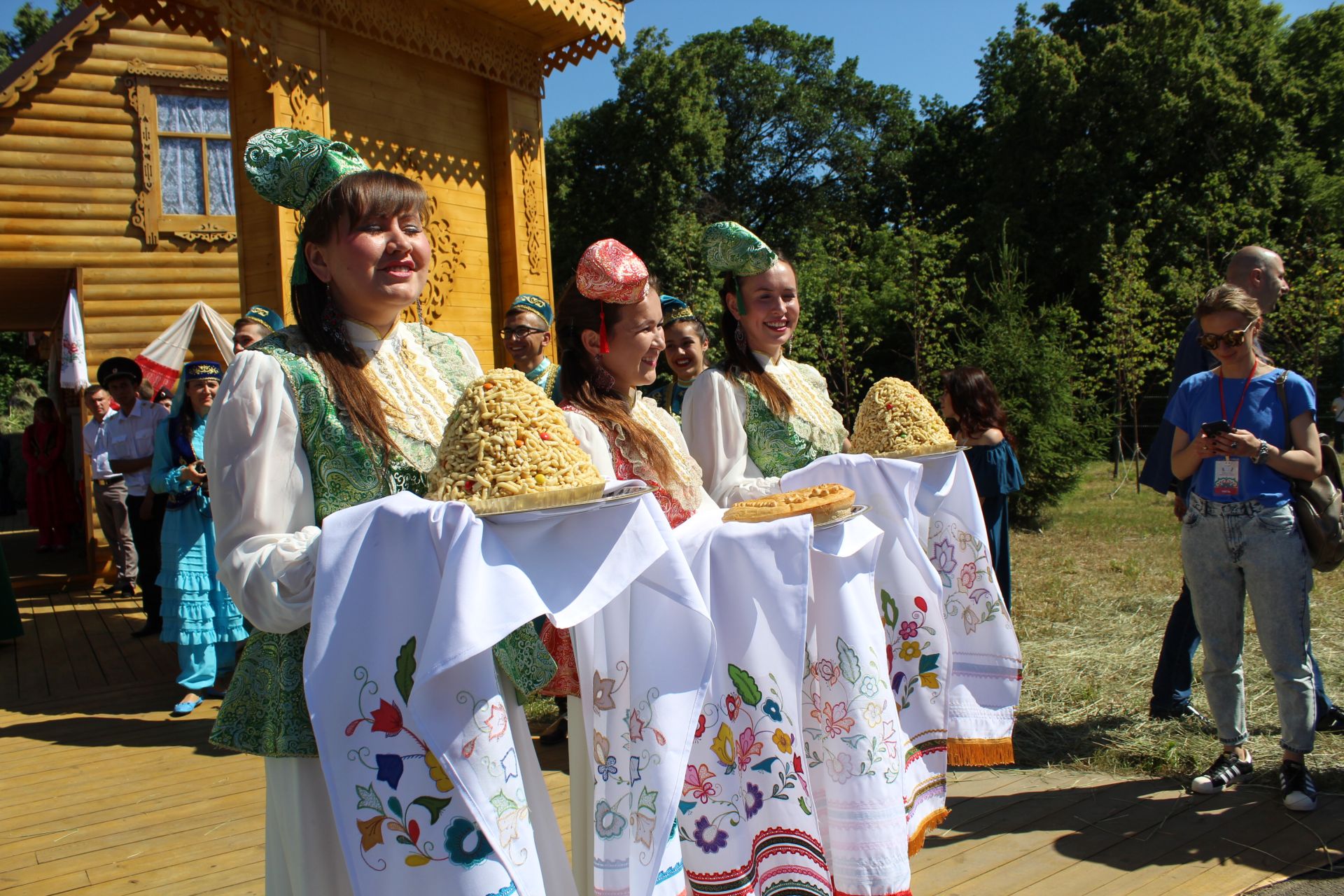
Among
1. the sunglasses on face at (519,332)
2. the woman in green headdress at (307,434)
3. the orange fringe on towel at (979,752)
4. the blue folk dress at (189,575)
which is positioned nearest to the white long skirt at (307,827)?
the woman in green headdress at (307,434)

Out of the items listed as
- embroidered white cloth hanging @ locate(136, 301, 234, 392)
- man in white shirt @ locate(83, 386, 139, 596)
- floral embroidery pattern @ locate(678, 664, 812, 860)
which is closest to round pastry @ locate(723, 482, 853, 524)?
floral embroidery pattern @ locate(678, 664, 812, 860)

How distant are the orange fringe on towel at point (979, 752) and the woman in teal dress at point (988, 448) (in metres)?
2.60

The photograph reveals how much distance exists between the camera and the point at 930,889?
3.12 m

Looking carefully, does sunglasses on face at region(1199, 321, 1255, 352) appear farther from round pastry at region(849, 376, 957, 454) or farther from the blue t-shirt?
round pastry at region(849, 376, 957, 454)

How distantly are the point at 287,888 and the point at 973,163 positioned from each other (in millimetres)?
30090

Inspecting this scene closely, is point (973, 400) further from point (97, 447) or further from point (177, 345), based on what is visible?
point (177, 345)

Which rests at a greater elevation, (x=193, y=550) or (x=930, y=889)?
(x=193, y=550)

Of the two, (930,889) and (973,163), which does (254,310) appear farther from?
(973,163)

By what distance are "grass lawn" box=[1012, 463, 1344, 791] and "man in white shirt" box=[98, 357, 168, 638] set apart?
6.03 metres

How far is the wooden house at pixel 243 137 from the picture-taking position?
6.13 meters

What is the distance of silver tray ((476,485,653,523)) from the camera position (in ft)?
5.55

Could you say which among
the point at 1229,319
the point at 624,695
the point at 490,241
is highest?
the point at 490,241

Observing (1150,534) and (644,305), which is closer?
(644,305)

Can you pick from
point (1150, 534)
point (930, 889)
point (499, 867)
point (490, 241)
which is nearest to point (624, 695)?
point (499, 867)
